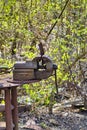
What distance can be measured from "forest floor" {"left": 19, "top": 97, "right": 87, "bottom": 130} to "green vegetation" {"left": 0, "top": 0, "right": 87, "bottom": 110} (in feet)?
0.91

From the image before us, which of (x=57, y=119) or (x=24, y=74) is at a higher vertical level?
(x=24, y=74)

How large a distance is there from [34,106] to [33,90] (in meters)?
0.32

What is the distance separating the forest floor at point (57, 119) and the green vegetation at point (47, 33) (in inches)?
11.0

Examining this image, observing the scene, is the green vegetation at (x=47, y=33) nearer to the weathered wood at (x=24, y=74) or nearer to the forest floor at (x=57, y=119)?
the forest floor at (x=57, y=119)

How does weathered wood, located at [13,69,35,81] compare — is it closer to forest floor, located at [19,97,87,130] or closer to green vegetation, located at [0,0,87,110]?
forest floor, located at [19,97,87,130]

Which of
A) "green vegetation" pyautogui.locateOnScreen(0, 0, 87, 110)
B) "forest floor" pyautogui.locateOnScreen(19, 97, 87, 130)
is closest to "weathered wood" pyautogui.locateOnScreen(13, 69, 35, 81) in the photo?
"forest floor" pyautogui.locateOnScreen(19, 97, 87, 130)

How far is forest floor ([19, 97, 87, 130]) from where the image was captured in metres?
4.94

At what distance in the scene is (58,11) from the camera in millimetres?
5512

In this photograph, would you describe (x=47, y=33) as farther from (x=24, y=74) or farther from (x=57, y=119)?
(x=24, y=74)

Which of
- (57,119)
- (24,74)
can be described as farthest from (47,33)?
(24,74)

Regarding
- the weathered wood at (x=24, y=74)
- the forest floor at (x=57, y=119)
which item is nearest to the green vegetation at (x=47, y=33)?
the forest floor at (x=57, y=119)

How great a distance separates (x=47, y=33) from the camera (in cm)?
550

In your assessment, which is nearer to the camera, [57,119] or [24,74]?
[24,74]

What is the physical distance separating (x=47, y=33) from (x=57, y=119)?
1.39 m
